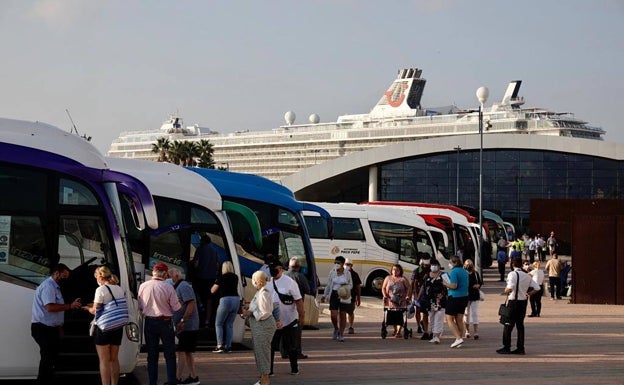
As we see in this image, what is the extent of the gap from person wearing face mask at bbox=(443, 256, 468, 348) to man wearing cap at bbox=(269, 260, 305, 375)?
397 cm

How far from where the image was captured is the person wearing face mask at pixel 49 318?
11312mm

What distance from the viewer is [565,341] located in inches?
756

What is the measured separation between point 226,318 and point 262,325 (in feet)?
10.6

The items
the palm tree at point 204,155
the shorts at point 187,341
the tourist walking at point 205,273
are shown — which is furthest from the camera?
the palm tree at point 204,155

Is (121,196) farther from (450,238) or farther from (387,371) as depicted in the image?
(450,238)

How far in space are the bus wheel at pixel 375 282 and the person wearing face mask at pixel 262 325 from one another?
18.8 m

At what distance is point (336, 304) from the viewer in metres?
18.9

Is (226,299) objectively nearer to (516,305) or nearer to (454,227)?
(516,305)

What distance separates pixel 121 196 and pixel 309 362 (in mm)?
3301

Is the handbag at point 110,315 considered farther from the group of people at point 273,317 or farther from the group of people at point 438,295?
the group of people at point 438,295

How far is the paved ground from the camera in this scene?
44.9 feet

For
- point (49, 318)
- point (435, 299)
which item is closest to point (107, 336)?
point (49, 318)

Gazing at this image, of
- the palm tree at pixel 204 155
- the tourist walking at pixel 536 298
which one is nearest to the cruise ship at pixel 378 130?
the palm tree at pixel 204 155

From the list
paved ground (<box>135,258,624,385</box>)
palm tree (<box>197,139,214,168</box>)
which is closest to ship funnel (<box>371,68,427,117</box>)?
palm tree (<box>197,139,214,168</box>)
